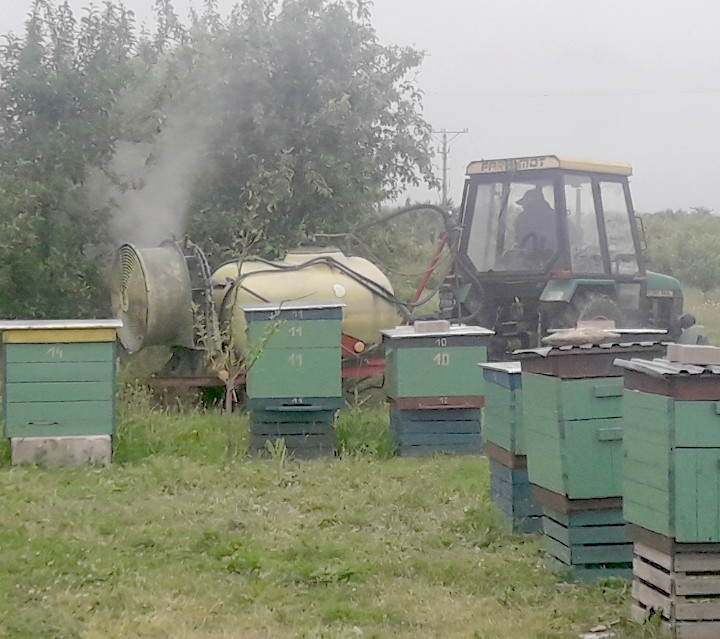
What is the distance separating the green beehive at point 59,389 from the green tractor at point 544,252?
391 centimetres

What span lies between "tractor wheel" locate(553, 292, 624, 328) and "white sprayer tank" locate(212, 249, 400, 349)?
5.02 feet

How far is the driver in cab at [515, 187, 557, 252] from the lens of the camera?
32.6ft

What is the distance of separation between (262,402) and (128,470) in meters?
1.07

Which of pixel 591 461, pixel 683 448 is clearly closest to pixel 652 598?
pixel 683 448

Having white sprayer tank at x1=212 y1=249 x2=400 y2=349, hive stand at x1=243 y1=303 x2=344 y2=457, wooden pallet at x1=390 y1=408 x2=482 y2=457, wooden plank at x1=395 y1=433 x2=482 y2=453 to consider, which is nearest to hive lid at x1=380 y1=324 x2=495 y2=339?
hive stand at x1=243 y1=303 x2=344 y2=457

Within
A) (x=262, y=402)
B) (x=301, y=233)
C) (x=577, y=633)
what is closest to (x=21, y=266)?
(x=301, y=233)

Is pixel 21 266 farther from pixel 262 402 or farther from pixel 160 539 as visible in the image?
pixel 160 539

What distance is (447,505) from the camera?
646 cm

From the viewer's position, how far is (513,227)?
10.2m

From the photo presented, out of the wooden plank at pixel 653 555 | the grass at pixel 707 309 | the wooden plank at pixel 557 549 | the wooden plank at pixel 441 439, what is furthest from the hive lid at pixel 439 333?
the grass at pixel 707 309

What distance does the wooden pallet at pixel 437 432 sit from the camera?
8.05 metres

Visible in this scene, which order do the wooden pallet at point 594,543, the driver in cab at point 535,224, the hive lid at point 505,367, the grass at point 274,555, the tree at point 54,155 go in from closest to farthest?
the grass at point 274,555
the wooden pallet at point 594,543
the hive lid at point 505,367
the driver in cab at point 535,224
the tree at point 54,155

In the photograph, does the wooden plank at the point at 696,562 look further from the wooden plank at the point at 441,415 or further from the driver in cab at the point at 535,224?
the driver in cab at the point at 535,224

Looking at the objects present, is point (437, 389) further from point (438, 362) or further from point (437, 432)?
point (437, 432)
